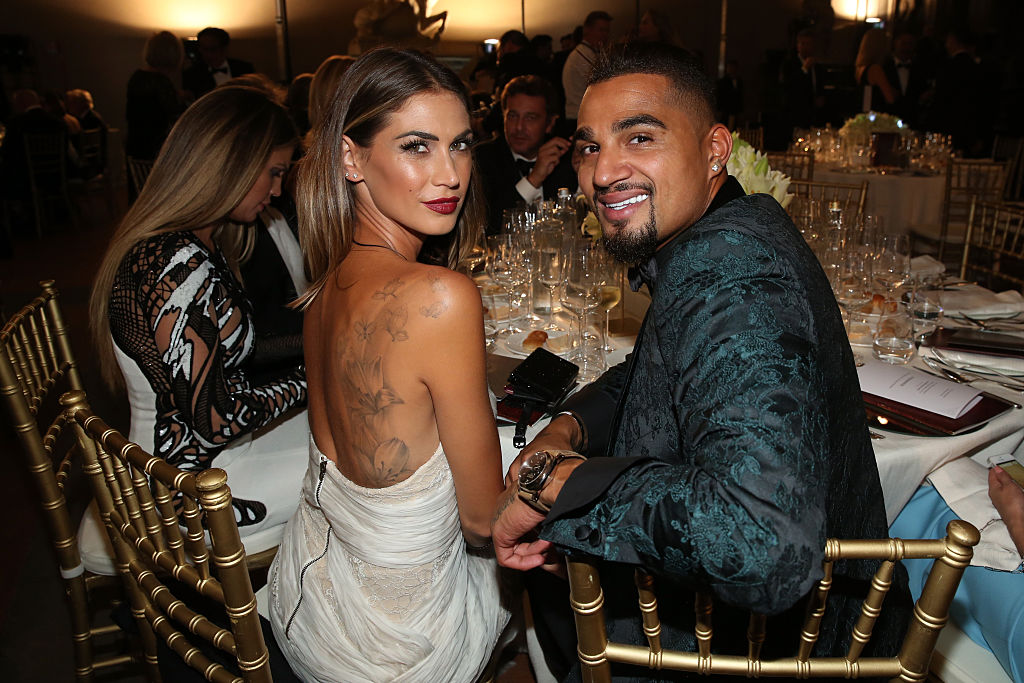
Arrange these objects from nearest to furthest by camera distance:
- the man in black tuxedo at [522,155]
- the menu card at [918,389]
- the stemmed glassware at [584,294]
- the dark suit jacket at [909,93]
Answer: the menu card at [918,389]
the stemmed glassware at [584,294]
the man in black tuxedo at [522,155]
the dark suit jacket at [909,93]

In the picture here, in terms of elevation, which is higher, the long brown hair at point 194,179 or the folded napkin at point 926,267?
the long brown hair at point 194,179

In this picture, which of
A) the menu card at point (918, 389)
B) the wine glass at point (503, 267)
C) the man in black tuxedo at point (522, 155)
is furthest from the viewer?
the man in black tuxedo at point (522, 155)

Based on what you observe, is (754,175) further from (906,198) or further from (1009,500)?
(906,198)

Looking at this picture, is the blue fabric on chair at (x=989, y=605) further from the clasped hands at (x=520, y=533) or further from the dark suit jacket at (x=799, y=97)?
the dark suit jacket at (x=799, y=97)

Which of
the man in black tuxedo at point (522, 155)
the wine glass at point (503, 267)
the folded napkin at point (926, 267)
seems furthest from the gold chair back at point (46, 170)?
the folded napkin at point (926, 267)

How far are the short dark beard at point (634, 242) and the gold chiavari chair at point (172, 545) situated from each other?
0.77 m

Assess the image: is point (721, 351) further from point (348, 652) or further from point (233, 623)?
point (348, 652)

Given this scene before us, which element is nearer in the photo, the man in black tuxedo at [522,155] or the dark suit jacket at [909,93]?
the man in black tuxedo at [522,155]

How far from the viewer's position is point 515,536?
1.17 metres

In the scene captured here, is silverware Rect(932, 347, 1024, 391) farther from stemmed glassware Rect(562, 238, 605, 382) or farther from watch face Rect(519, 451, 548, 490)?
watch face Rect(519, 451, 548, 490)

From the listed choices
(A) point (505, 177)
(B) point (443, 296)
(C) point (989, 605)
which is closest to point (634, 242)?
(B) point (443, 296)

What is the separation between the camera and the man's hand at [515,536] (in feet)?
3.73

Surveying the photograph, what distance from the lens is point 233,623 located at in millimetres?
1096

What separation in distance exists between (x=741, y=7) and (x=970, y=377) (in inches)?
509
